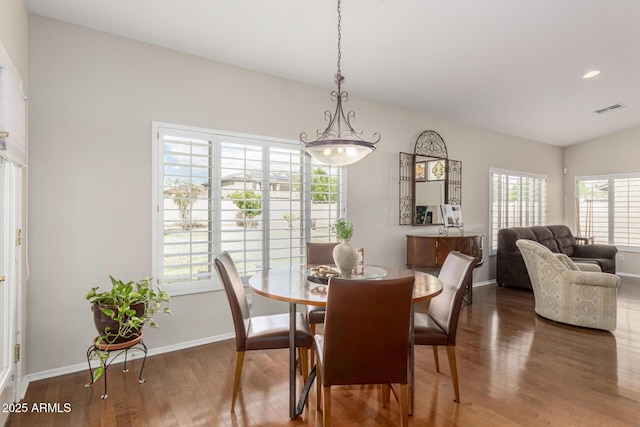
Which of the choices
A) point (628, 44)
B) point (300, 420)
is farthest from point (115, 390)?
point (628, 44)

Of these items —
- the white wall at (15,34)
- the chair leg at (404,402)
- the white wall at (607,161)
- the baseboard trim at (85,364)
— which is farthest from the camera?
the white wall at (607,161)

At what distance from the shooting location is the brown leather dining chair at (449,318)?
225 centimetres

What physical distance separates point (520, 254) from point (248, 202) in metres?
4.49

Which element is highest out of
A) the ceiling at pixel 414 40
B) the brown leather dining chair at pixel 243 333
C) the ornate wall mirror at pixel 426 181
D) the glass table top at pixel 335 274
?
the ceiling at pixel 414 40

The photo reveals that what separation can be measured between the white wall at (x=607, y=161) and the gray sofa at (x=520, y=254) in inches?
48.5

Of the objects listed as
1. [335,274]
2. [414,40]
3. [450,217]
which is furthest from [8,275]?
[450,217]

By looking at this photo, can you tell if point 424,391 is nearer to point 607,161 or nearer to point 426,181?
point 426,181

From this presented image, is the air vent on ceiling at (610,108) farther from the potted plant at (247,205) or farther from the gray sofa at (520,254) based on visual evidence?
the potted plant at (247,205)

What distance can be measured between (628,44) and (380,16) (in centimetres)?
276

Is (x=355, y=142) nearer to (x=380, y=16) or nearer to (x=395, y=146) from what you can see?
(x=380, y=16)

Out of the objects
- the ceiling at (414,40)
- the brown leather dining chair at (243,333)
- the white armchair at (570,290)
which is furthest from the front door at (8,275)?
the white armchair at (570,290)

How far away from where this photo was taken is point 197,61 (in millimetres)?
3299

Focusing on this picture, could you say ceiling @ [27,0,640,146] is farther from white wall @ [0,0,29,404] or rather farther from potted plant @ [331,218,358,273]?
potted plant @ [331,218,358,273]

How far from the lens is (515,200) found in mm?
6555
